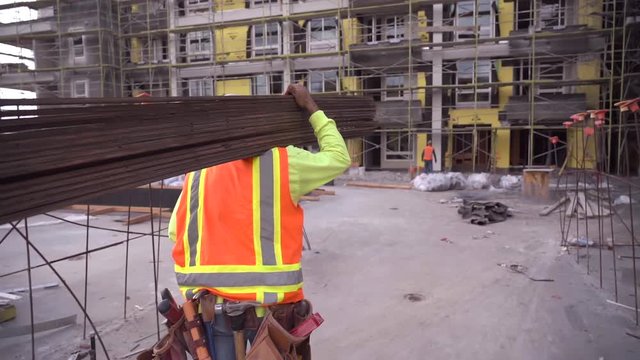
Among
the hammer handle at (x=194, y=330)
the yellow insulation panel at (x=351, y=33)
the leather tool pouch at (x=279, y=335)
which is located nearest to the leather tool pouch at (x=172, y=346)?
the hammer handle at (x=194, y=330)

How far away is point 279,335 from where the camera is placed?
6.44 ft

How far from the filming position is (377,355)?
3.71 m

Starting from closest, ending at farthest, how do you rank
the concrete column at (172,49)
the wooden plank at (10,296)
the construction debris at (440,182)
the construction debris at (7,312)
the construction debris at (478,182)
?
the construction debris at (7,312) → the wooden plank at (10,296) → the construction debris at (440,182) → the construction debris at (478,182) → the concrete column at (172,49)

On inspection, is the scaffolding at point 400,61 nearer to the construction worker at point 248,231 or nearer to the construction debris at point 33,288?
the construction debris at point 33,288

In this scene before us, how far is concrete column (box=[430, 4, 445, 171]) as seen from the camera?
19.6 metres

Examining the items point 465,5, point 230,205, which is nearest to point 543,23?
point 465,5

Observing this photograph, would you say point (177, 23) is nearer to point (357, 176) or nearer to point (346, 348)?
point (357, 176)

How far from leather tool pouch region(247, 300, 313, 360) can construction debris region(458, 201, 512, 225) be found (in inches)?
307

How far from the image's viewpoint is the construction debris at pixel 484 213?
9.31 metres

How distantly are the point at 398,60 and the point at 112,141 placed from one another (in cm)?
1940

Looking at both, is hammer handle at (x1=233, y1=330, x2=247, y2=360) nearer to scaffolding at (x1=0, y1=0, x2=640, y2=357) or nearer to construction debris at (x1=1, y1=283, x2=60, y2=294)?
construction debris at (x1=1, y1=283, x2=60, y2=294)

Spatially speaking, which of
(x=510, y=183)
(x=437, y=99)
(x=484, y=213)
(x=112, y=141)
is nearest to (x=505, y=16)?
(x=437, y=99)

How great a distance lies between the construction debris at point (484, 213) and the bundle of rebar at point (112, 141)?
7.71m

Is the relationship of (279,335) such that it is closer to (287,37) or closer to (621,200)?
(621,200)
